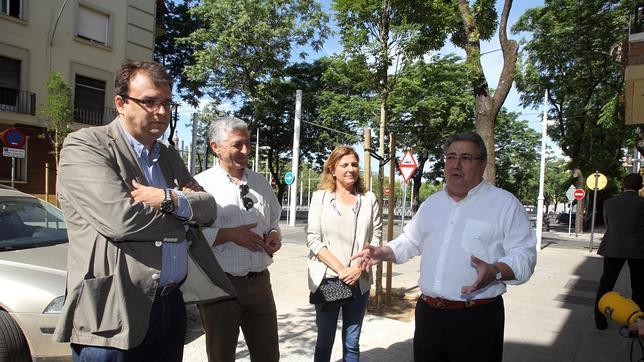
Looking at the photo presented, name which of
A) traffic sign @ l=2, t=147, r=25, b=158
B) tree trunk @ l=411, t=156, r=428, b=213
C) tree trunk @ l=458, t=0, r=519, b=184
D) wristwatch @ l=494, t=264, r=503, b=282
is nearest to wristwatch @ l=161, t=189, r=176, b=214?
wristwatch @ l=494, t=264, r=503, b=282

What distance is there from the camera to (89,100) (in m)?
20.8

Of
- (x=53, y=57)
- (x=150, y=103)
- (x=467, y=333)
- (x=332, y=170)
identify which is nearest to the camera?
(x=150, y=103)

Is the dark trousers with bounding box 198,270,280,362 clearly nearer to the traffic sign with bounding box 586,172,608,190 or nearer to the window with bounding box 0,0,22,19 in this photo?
the traffic sign with bounding box 586,172,608,190

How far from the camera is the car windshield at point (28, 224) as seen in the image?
13.7ft

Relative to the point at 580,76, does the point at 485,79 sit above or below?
below

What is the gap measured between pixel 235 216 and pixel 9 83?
19895 mm

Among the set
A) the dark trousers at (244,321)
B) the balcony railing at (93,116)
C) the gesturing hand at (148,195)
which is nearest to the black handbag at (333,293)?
the dark trousers at (244,321)

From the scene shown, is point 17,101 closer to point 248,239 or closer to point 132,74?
point 248,239

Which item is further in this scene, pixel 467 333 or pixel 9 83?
pixel 9 83

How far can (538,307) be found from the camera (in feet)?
22.8

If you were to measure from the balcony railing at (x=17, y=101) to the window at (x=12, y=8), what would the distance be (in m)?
2.99

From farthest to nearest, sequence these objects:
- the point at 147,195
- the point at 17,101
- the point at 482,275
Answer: the point at 17,101
the point at 482,275
the point at 147,195

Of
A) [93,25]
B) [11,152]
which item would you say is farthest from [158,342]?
[93,25]

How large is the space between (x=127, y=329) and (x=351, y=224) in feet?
6.49
